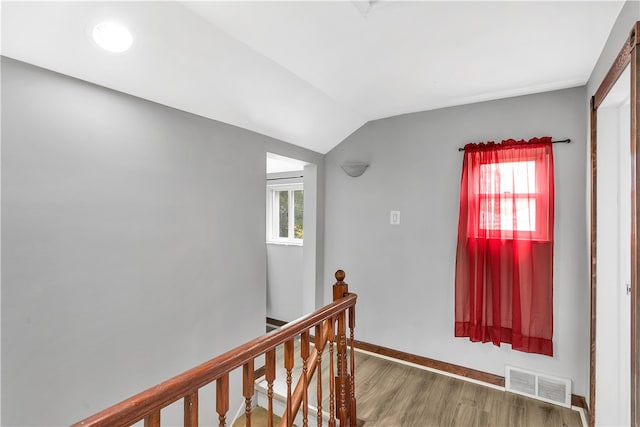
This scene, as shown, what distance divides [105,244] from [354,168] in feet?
7.44

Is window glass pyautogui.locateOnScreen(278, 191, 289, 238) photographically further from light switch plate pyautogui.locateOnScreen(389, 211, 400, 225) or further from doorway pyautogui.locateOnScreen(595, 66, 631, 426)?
doorway pyautogui.locateOnScreen(595, 66, 631, 426)

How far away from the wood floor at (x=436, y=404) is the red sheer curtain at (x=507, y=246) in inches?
16.2

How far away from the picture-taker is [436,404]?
238 centimetres

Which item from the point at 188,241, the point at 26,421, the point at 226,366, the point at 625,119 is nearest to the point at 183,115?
the point at 188,241

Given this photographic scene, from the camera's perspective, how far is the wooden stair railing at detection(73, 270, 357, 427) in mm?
861

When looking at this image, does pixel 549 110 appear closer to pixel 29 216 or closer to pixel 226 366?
pixel 226 366

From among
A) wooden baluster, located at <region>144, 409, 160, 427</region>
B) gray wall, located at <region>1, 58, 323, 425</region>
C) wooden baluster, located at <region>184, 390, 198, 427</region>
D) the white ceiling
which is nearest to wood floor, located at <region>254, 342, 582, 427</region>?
gray wall, located at <region>1, 58, 323, 425</region>

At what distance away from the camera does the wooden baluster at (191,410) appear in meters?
0.98

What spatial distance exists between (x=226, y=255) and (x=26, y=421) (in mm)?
1343

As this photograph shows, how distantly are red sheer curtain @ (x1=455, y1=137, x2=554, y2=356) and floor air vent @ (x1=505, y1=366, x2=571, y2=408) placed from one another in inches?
8.6

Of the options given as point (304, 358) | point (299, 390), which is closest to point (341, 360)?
point (299, 390)

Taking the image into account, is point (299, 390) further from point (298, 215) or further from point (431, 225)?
point (298, 215)

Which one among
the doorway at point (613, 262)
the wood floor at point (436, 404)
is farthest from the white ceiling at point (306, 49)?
the wood floor at point (436, 404)

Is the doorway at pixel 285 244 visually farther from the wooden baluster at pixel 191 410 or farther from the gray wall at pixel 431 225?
the wooden baluster at pixel 191 410
